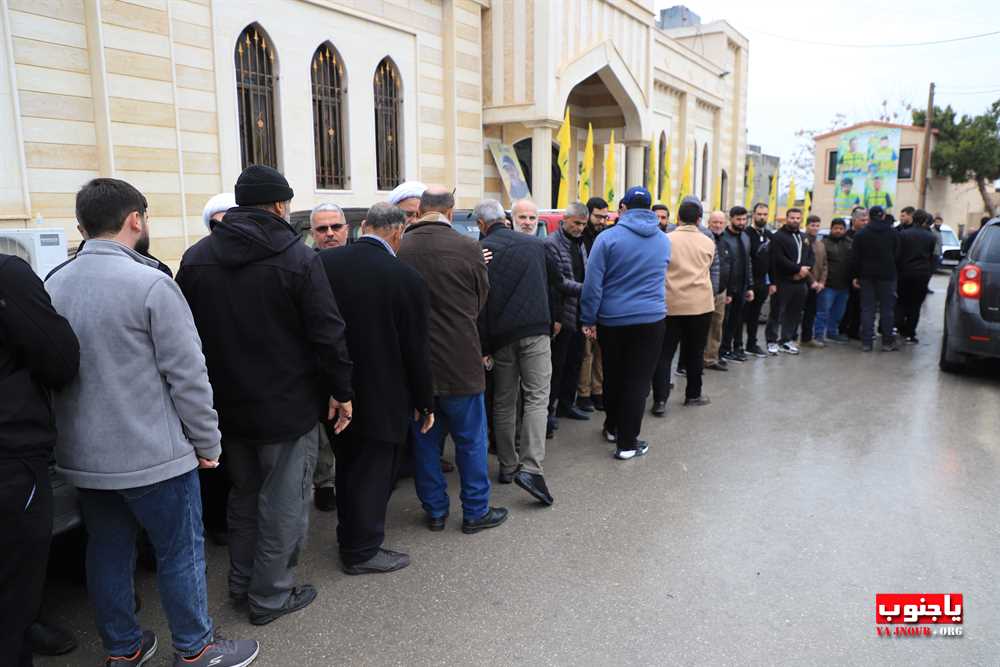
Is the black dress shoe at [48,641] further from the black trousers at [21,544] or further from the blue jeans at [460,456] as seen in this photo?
the blue jeans at [460,456]

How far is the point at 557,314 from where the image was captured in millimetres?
5680

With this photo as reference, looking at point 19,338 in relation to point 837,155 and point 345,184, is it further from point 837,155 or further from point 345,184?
point 837,155

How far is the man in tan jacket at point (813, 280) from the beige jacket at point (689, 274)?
3.40 metres

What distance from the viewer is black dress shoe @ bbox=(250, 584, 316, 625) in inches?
124

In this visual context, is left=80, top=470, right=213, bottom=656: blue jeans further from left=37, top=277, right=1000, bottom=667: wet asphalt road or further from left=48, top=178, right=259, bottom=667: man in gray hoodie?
left=37, top=277, right=1000, bottom=667: wet asphalt road

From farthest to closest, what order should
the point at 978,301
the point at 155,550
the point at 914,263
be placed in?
the point at 914,263 → the point at 978,301 → the point at 155,550

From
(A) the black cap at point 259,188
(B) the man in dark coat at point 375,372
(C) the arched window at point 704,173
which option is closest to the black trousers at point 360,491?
(B) the man in dark coat at point 375,372

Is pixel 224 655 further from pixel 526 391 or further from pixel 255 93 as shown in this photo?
pixel 255 93

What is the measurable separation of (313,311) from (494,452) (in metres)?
2.76

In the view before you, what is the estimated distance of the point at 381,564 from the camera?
362 cm

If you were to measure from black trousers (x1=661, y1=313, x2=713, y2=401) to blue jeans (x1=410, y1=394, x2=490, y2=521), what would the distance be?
2910 millimetres

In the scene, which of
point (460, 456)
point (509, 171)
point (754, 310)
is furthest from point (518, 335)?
point (509, 171)

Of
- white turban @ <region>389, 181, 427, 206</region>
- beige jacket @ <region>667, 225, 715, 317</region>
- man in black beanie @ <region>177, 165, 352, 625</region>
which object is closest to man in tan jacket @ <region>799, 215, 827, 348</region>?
beige jacket @ <region>667, 225, 715, 317</region>

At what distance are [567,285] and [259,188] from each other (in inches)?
123
